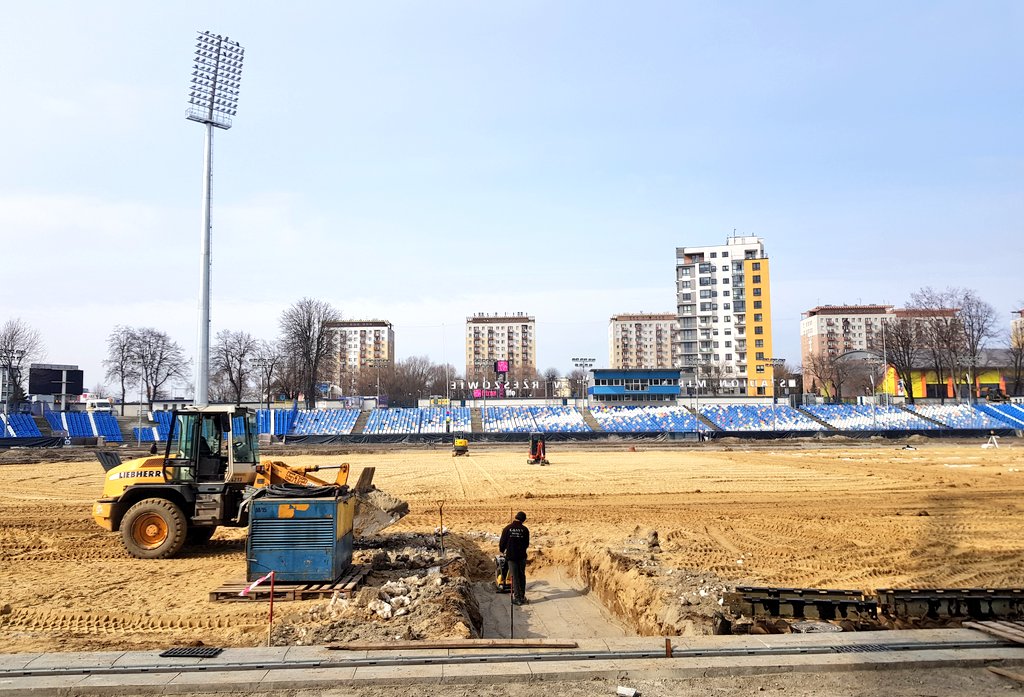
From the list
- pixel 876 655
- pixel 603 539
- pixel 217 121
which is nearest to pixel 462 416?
pixel 217 121

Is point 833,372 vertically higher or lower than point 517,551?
higher

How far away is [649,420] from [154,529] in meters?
52.5

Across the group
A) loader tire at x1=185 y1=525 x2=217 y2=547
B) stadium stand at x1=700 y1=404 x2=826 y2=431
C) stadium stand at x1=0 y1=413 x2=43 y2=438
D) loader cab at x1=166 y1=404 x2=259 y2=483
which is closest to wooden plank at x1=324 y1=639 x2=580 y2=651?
loader cab at x1=166 y1=404 x2=259 y2=483

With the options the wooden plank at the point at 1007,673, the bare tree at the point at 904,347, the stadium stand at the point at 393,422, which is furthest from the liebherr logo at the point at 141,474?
the bare tree at the point at 904,347

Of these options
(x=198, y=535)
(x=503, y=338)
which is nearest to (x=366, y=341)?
(x=503, y=338)

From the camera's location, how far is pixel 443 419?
63.6 m

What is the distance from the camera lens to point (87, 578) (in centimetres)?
1145

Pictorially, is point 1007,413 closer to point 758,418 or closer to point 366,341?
point 758,418

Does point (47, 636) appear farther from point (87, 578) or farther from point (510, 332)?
point (510, 332)

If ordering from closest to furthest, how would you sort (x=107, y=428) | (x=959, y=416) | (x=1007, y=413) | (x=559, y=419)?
(x=107, y=428), (x=1007, y=413), (x=959, y=416), (x=559, y=419)

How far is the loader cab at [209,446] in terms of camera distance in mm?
13016

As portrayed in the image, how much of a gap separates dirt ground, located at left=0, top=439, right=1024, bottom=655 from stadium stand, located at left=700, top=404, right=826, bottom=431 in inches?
1184

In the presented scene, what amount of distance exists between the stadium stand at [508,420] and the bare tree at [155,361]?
37658 mm

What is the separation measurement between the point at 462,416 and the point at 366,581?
5375 cm
